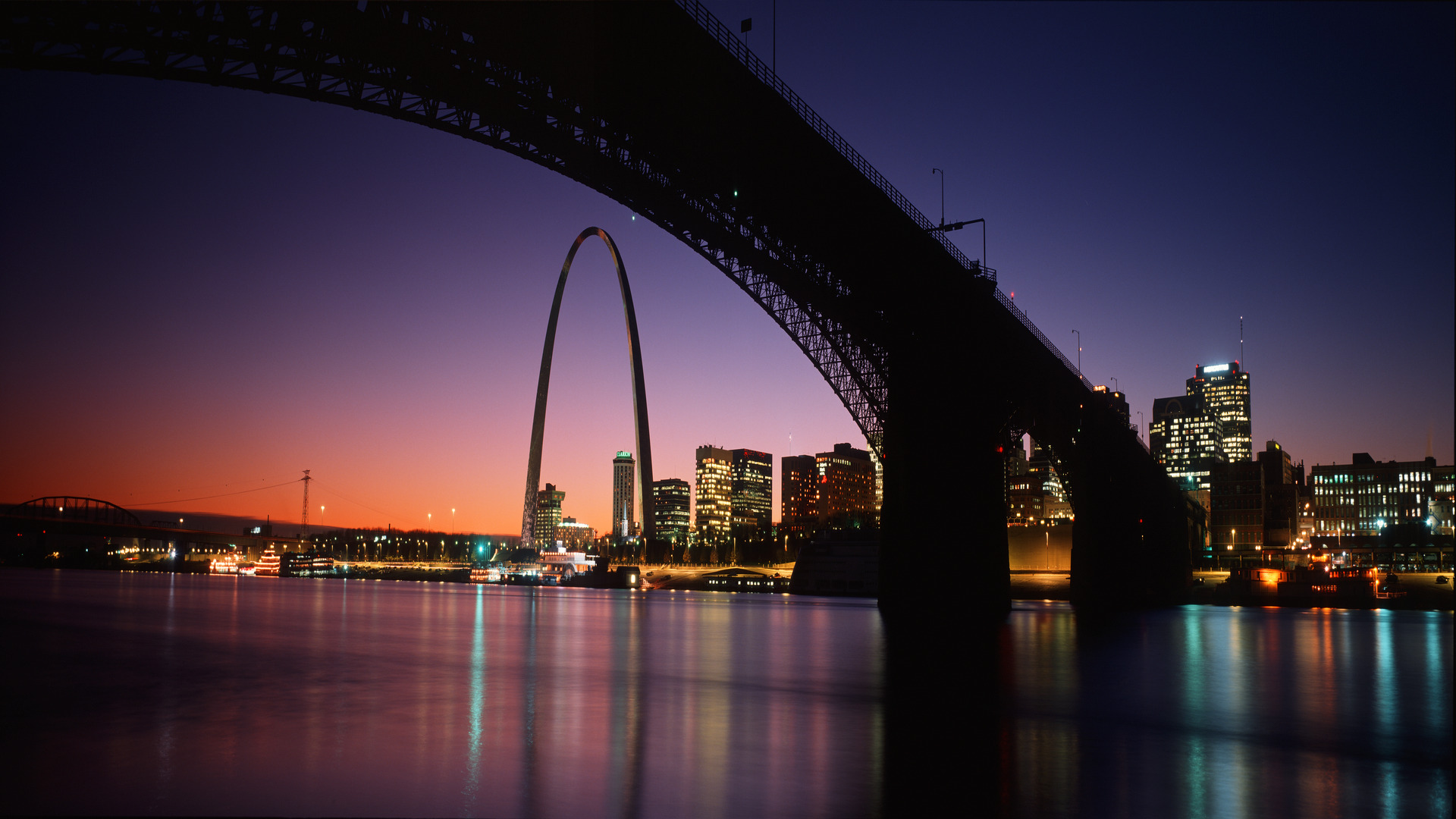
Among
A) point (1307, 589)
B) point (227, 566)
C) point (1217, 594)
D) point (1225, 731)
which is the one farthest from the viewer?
point (227, 566)

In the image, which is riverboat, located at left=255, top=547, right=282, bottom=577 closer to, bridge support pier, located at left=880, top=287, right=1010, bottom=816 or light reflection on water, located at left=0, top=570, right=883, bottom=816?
light reflection on water, located at left=0, top=570, right=883, bottom=816

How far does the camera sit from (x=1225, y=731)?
15.1 m

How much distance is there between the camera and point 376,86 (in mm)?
22953

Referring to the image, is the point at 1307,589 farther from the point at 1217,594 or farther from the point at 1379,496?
the point at 1379,496

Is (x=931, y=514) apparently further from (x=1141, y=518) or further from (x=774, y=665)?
(x=1141, y=518)

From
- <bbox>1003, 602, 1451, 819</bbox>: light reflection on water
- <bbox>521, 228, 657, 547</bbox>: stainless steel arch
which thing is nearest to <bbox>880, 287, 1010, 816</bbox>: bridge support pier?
<bbox>1003, 602, 1451, 819</bbox>: light reflection on water

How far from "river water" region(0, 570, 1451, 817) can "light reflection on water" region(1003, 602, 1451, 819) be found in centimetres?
7

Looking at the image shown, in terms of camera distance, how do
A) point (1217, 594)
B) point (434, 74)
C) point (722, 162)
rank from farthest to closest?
point (1217, 594) → point (722, 162) → point (434, 74)

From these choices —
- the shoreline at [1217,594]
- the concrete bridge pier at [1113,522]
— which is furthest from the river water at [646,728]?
the shoreline at [1217,594]

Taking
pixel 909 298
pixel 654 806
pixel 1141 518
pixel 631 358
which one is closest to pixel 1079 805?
pixel 654 806

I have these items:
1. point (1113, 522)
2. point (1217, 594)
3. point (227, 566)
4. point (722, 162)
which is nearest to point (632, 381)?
point (1113, 522)

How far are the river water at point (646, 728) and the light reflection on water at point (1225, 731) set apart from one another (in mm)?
75

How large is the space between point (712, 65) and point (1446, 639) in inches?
1755

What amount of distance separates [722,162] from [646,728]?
75.7ft
